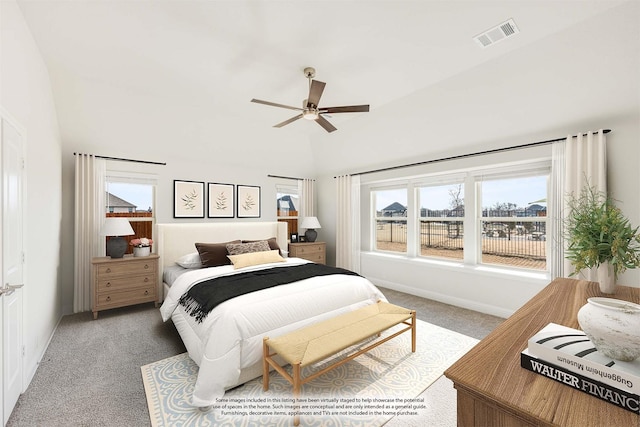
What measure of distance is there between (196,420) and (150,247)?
305 cm

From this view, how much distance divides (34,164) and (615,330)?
12.6 ft

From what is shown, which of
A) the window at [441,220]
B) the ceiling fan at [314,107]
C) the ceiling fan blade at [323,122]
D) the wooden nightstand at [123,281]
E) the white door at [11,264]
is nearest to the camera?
the white door at [11,264]

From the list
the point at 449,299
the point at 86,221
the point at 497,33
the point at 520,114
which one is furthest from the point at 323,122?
the point at 86,221

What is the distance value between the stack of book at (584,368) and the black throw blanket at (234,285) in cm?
210

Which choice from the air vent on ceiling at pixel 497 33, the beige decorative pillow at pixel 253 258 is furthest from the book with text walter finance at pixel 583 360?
the beige decorative pillow at pixel 253 258

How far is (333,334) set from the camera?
2.17 metres

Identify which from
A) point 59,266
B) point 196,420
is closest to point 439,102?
point 196,420

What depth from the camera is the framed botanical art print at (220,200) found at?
4.72m

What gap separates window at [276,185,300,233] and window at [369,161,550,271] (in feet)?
6.48

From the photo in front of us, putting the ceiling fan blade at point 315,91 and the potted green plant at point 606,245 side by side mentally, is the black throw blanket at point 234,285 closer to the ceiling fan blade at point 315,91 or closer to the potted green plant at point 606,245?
the ceiling fan blade at point 315,91

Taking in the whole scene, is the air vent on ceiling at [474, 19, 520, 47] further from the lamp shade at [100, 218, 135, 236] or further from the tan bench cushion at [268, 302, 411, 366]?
the lamp shade at [100, 218, 135, 236]

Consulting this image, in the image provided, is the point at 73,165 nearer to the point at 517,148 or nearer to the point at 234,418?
the point at 234,418

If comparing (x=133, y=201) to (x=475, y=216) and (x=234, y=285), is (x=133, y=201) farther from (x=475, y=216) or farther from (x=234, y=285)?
(x=475, y=216)

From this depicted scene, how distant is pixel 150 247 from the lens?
161 inches
